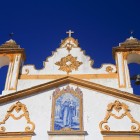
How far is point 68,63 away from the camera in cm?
1558

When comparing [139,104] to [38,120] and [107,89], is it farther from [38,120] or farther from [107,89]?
[38,120]

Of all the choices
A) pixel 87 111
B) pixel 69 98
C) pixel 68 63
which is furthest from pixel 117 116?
pixel 68 63

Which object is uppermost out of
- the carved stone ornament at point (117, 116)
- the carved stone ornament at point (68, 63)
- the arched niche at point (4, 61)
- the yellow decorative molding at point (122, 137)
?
the arched niche at point (4, 61)

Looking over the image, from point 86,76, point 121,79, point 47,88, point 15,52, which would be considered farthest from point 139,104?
point 15,52

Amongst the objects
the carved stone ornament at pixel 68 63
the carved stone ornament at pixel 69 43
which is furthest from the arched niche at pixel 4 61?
the carved stone ornament at pixel 69 43

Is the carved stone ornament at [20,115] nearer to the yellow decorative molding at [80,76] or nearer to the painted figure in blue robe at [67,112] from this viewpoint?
the painted figure in blue robe at [67,112]

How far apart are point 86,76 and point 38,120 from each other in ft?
9.63

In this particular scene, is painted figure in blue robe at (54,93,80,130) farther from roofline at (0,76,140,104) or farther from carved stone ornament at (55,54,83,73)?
carved stone ornament at (55,54,83,73)

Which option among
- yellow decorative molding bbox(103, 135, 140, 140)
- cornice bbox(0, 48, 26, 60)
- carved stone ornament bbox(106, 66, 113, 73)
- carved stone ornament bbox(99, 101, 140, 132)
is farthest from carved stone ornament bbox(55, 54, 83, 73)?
yellow decorative molding bbox(103, 135, 140, 140)

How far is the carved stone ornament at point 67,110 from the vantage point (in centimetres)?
1333

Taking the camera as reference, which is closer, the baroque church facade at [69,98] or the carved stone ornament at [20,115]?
the baroque church facade at [69,98]

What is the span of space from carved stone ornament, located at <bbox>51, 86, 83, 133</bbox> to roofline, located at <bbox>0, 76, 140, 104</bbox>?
298 millimetres

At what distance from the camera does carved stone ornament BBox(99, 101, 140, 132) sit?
13.2 m

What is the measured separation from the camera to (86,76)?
1494 cm
